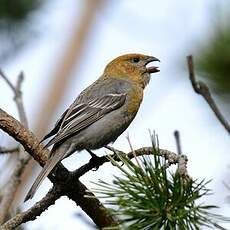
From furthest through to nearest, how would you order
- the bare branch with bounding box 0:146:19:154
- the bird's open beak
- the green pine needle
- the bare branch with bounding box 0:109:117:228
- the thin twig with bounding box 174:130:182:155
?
the bird's open beak < the bare branch with bounding box 0:146:19:154 < the thin twig with bounding box 174:130:182:155 < the bare branch with bounding box 0:109:117:228 < the green pine needle

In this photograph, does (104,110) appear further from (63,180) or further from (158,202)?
(158,202)

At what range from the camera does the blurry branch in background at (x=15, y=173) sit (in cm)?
356

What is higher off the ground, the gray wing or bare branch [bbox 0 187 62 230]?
the gray wing

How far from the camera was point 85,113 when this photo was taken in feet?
16.5

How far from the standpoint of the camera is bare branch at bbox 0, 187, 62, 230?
3044 mm

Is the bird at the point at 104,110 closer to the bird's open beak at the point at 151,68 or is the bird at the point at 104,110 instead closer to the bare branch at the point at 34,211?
the bird's open beak at the point at 151,68

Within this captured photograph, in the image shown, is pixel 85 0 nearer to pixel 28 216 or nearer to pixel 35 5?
pixel 35 5

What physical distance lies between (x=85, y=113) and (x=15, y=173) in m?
1.36

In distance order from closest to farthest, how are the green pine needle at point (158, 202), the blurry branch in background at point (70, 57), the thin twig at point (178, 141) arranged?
the green pine needle at point (158, 202)
the thin twig at point (178, 141)
the blurry branch in background at point (70, 57)

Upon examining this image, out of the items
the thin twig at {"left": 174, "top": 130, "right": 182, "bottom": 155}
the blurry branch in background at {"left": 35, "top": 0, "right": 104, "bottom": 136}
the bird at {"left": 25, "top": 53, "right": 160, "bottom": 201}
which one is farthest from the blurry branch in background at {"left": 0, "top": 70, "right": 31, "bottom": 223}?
the blurry branch in background at {"left": 35, "top": 0, "right": 104, "bottom": 136}

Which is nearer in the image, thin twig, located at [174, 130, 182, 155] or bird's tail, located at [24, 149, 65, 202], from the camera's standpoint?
thin twig, located at [174, 130, 182, 155]

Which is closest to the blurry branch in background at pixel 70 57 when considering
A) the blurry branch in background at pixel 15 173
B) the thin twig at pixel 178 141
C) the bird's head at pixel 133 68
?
the bird's head at pixel 133 68

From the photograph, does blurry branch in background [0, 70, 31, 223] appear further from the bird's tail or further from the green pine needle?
the green pine needle

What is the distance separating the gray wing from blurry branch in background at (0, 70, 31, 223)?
39 centimetres
